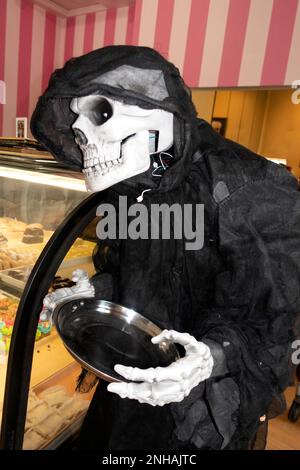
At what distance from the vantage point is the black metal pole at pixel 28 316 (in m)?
0.93

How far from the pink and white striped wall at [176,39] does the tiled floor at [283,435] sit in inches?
80.4

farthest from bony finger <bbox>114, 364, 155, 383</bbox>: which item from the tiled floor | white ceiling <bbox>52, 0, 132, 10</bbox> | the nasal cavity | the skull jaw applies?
A: white ceiling <bbox>52, 0, 132, 10</bbox>

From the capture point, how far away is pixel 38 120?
0.75m

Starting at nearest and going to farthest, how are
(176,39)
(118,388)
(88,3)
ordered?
(118,388) → (176,39) → (88,3)

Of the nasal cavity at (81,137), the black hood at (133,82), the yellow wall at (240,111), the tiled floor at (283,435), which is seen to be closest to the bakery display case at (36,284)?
the nasal cavity at (81,137)

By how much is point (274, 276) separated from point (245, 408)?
0.30 m

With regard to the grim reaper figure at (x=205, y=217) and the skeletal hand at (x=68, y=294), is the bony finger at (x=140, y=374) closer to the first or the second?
the grim reaper figure at (x=205, y=217)

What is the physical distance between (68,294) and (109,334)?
176 millimetres

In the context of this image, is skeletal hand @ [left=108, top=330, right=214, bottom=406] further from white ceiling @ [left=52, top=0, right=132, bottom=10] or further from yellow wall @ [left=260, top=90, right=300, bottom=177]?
yellow wall @ [left=260, top=90, right=300, bottom=177]

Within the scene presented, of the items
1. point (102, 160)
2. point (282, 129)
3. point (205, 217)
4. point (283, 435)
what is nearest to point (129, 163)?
point (102, 160)

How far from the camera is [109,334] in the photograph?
878 mm

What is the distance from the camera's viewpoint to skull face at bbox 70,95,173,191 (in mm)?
641

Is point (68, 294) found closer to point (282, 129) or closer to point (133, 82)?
point (133, 82)

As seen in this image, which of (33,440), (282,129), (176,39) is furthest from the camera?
(282,129)
